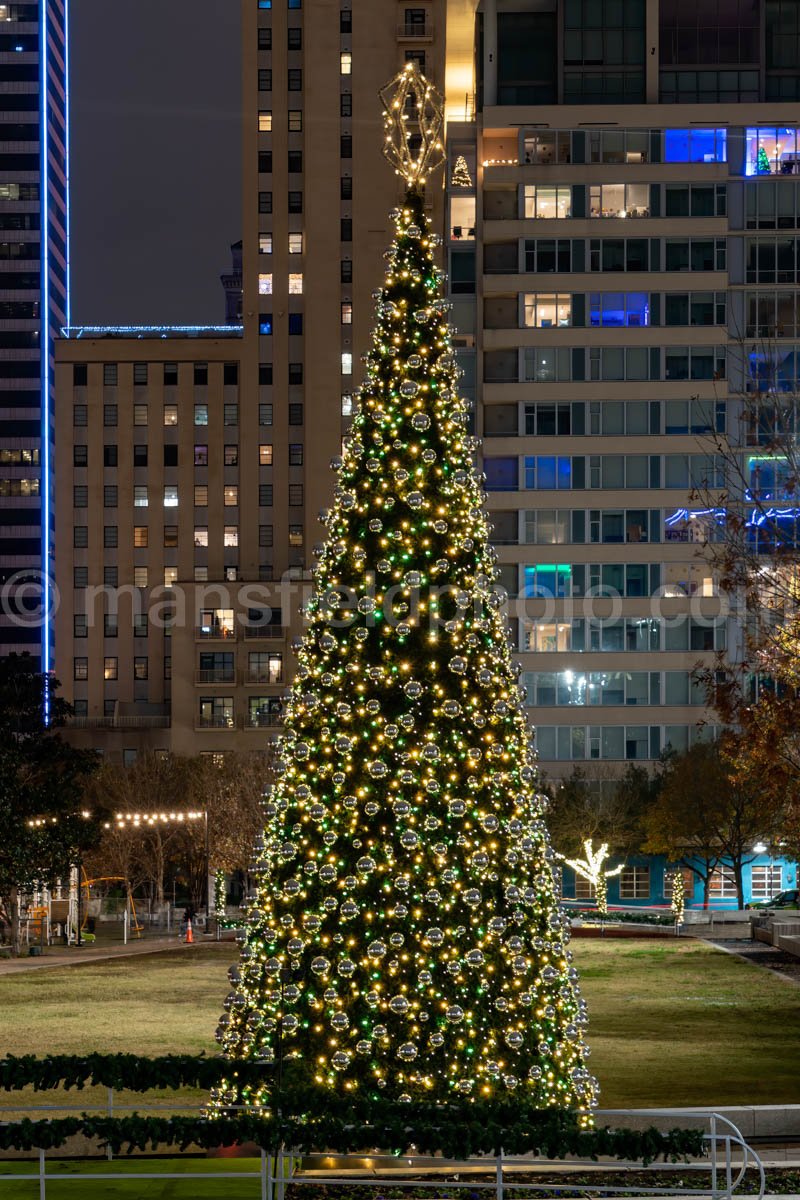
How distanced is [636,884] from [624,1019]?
2256 inches

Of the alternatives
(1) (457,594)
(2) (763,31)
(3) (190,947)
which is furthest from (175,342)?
(1) (457,594)

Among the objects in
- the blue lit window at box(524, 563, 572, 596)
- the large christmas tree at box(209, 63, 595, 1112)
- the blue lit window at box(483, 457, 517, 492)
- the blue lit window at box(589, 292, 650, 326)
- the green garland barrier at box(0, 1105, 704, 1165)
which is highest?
the blue lit window at box(589, 292, 650, 326)

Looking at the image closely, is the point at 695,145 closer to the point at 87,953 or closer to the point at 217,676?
the point at 217,676

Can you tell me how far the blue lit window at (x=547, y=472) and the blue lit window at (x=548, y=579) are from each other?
4530 millimetres

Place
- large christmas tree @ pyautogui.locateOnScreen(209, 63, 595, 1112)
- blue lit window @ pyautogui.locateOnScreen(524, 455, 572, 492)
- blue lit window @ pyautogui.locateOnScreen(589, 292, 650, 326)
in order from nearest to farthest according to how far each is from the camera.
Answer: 1. large christmas tree @ pyautogui.locateOnScreen(209, 63, 595, 1112)
2. blue lit window @ pyautogui.locateOnScreen(524, 455, 572, 492)
3. blue lit window @ pyautogui.locateOnScreen(589, 292, 650, 326)

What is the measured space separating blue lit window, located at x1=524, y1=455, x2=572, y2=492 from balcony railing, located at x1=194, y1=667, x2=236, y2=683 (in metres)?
44.5

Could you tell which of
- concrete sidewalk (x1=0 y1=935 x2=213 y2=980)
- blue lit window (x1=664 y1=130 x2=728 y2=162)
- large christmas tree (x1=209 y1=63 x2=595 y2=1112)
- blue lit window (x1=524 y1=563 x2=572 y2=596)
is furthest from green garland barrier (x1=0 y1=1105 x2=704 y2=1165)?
blue lit window (x1=664 y1=130 x2=728 y2=162)

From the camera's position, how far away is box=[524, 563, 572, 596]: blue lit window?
95.6 meters

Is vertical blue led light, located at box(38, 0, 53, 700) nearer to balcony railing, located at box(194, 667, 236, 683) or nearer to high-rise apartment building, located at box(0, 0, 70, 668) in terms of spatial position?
high-rise apartment building, located at box(0, 0, 70, 668)

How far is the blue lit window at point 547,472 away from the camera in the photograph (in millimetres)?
95938

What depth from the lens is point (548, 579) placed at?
95.6 metres

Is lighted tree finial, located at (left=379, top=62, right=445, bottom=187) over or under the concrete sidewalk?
over

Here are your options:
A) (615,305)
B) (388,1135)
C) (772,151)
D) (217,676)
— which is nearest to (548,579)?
(615,305)

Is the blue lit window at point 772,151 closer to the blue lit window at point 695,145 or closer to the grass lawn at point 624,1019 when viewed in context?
the blue lit window at point 695,145
